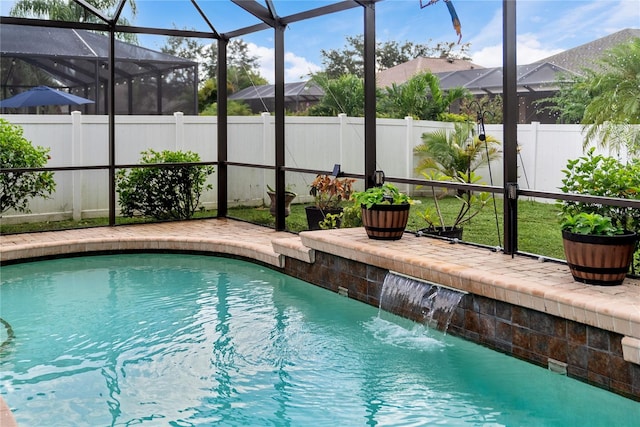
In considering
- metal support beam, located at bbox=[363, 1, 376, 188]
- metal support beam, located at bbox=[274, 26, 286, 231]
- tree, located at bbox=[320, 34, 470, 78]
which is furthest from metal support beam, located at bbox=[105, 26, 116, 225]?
tree, located at bbox=[320, 34, 470, 78]

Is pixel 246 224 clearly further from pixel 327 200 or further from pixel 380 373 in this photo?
pixel 380 373

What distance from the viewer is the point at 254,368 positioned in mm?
4465

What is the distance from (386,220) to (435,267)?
119 centimetres

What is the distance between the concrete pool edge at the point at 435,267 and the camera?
3996 millimetres

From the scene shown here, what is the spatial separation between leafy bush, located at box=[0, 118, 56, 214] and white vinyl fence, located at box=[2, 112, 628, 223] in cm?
51

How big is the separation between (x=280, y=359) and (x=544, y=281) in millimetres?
1709

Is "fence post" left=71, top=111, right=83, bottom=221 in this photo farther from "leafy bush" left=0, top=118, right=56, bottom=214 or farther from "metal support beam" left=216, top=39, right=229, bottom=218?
"metal support beam" left=216, top=39, right=229, bottom=218

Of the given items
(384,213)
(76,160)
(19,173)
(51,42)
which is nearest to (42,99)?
→ (51,42)

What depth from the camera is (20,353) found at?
4.80m

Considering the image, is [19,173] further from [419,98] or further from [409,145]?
[419,98]

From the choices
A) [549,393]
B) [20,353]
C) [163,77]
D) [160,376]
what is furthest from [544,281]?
[163,77]

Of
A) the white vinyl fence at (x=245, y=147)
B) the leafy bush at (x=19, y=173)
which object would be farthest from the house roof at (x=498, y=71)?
the leafy bush at (x=19, y=173)

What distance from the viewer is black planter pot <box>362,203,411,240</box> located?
6.38 meters

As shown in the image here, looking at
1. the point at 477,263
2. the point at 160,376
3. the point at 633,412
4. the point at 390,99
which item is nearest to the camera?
the point at 633,412
